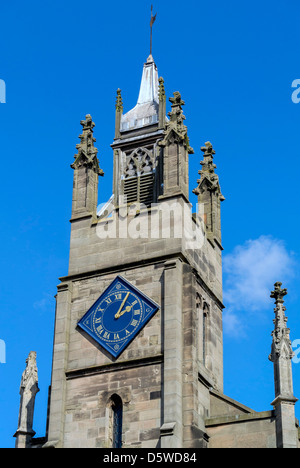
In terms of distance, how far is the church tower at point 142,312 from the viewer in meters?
41.6

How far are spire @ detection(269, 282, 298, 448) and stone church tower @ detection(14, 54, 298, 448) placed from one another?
51mm

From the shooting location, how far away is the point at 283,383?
133 ft

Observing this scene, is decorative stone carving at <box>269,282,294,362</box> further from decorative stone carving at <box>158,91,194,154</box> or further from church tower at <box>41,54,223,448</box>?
decorative stone carving at <box>158,91,194,154</box>

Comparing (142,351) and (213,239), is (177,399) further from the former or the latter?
(213,239)

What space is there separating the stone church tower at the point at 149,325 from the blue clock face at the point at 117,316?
34 mm

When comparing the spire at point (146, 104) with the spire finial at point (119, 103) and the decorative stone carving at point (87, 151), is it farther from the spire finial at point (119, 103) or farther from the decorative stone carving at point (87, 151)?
the decorative stone carving at point (87, 151)

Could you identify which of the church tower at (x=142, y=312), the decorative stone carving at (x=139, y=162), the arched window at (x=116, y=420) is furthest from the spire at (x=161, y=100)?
the arched window at (x=116, y=420)

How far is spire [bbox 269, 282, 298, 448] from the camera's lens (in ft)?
131

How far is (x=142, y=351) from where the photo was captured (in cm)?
4253

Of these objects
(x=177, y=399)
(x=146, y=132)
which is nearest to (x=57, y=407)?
(x=177, y=399)

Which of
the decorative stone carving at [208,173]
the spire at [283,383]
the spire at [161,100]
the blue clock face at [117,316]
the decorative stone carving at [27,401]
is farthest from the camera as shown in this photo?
the spire at [161,100]

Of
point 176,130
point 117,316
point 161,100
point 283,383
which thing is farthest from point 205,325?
point 161,100

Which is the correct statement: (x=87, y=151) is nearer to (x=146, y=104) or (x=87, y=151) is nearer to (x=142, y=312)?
(x=146, y=104)

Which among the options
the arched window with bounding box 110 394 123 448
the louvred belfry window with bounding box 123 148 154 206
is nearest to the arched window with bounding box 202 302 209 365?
the arched window with bounding box 110 394 123 448
